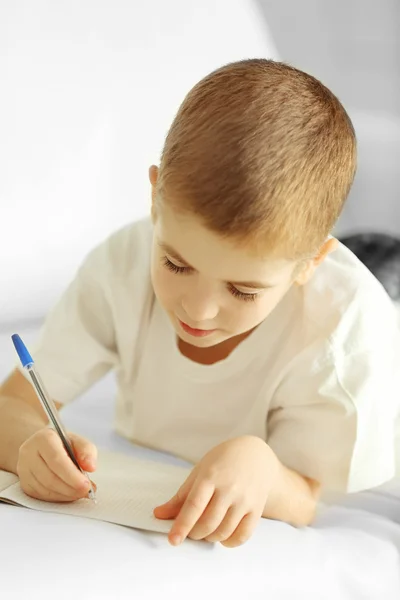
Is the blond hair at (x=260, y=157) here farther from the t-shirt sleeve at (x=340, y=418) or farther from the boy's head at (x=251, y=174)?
the t-shirt sleeve at (x=340, y=418)

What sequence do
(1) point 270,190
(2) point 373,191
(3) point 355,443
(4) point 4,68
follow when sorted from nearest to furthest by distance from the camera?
1. (1) point 270,190
2. (3) point 355,443
3. (4) point 4,68
4. (2) point 373,191

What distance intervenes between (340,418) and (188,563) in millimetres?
199

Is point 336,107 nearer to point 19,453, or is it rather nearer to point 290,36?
point 19,453

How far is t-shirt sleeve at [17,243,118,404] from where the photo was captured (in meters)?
0.82

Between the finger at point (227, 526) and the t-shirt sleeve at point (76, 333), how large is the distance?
26 cm

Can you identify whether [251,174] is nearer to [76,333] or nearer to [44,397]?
[44,397]

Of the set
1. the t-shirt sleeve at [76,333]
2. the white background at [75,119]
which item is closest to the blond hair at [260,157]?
the t-shirt sleeve at [76,333]

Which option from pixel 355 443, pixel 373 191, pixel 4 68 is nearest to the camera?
pixel 355 443

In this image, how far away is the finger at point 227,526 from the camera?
61 centimetres

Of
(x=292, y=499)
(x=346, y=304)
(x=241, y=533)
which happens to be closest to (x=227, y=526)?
(x=241, y=533)

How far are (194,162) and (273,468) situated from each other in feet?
0.79

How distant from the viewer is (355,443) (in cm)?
72

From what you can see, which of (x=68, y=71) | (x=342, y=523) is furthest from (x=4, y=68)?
(x=342, y=523)

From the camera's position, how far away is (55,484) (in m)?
0.63
